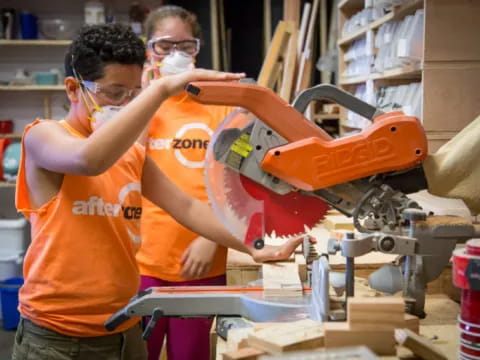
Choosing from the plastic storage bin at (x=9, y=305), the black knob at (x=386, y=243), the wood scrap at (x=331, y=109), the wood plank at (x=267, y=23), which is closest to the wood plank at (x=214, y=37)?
the wood plank at (x=267, y=23)

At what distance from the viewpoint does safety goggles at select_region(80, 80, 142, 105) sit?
1.67m

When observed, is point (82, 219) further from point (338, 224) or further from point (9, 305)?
point (9, 305)

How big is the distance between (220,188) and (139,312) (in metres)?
0.39

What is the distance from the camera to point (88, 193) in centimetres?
163

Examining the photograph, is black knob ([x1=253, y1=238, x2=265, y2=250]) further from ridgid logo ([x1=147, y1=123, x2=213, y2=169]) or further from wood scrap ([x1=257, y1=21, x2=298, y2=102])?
wood scrap ([x1=257, y1=21, x2=298, y2=102])

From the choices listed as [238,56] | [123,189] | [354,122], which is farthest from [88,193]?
[238,56]

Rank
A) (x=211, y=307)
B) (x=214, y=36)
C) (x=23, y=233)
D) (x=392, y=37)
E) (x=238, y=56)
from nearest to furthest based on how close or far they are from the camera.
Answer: (x=211, y=307) → (x=392, y=37) → (x=23, y=233) → (x=214, y=36) → (x=238, y=56)

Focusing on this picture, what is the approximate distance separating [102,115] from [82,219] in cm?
28

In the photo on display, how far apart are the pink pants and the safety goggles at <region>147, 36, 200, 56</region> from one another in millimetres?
856

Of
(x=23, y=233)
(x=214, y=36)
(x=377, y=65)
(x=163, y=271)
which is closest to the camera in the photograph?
(x=163, y=271)

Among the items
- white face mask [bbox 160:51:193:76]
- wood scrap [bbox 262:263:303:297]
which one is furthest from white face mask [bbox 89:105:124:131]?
white face mask [bbox 160:51:193:76]

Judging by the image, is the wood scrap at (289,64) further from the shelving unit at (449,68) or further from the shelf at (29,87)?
the shelving unit at (449,68)

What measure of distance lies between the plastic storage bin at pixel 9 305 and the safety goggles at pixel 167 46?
2.71m

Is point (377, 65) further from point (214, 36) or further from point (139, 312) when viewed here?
point (139, 312)
